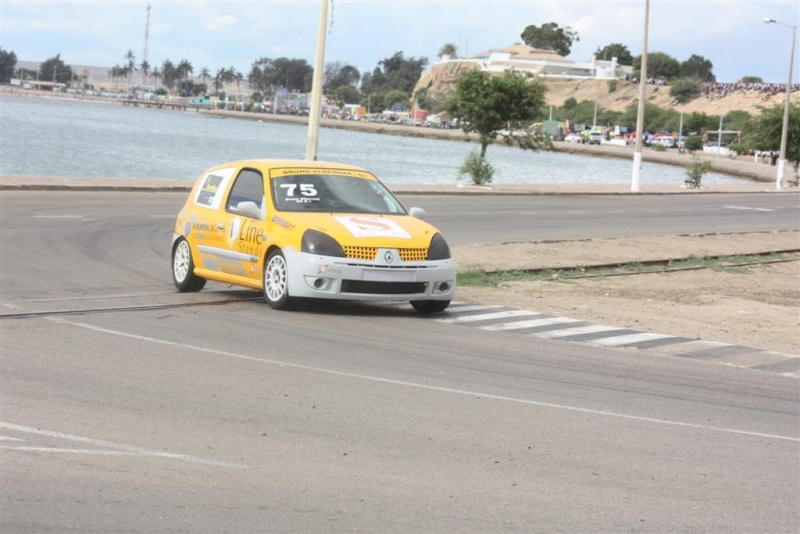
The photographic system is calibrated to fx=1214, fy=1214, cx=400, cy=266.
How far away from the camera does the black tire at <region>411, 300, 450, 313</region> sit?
14.0 meters

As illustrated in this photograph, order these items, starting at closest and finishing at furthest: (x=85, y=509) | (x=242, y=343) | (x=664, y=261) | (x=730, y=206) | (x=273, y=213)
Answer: (x=85, y=509)
(x=242, y=343)
(x=273, y=213)
(x=664, y=261)
(x=730, y=206)

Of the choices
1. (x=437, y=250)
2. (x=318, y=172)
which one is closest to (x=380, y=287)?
(x=437, y=250)

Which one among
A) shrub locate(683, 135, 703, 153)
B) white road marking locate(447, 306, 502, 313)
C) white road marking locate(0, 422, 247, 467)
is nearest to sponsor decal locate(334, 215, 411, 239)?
white road marking locate(447, 306, 502, 313)

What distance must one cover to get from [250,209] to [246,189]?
789mm

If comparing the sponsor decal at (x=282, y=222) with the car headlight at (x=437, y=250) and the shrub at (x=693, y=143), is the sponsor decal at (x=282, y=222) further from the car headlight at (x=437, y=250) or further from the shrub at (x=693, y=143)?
the shrub at (x=693, y=143)

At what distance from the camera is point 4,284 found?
47.4 feet

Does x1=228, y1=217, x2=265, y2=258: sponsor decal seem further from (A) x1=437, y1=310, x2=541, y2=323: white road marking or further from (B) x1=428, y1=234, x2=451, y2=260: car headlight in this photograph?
(A) x1=437, y1=310, x2=541, y2=323: white road marking

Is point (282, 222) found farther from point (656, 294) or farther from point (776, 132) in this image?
point (776, 132)

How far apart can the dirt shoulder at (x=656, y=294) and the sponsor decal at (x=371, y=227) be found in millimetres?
2212

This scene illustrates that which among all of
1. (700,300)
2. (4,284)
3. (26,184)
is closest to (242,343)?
(4,284)

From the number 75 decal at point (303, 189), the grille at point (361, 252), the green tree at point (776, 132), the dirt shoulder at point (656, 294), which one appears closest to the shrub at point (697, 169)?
the green tree at point (776, 132)

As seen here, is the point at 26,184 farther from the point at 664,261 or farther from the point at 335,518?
the point at 335,518

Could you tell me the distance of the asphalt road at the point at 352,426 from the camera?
6.47m

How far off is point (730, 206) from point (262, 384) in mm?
38623
